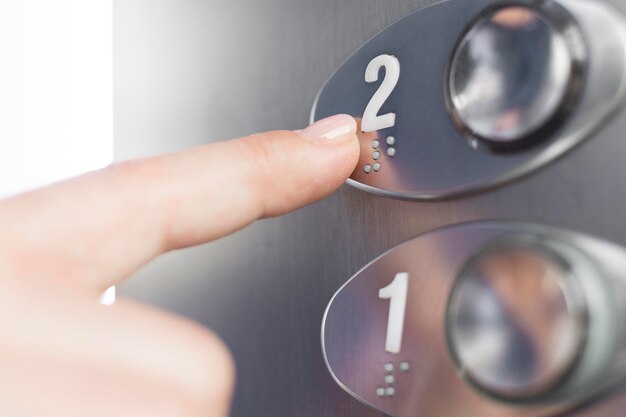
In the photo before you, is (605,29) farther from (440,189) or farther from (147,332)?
(147,332)

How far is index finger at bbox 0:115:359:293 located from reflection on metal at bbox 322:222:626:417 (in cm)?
5

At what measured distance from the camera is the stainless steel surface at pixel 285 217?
216 millimetres

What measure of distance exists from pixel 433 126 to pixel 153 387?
0.47ft

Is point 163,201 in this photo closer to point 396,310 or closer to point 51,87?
point 396,310

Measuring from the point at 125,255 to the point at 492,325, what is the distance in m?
0.14

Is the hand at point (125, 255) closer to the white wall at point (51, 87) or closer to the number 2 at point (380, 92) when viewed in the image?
the number 2 at point (380, 92)

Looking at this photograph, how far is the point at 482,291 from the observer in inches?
8.4

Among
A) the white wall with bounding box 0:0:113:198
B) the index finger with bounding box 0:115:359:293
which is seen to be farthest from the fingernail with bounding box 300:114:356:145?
the white wall with bounding box 0:0:113:198

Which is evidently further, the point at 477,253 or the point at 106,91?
the point at 106,91

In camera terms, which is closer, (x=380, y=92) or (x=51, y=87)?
(x=380, y=92)

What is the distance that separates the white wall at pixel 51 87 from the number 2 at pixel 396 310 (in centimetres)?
23

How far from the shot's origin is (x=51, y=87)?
0.44 metres

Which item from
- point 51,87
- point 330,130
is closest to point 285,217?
point 330,130

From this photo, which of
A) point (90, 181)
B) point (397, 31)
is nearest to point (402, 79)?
point (397, 31)
